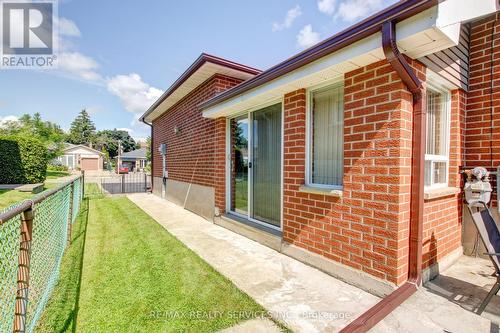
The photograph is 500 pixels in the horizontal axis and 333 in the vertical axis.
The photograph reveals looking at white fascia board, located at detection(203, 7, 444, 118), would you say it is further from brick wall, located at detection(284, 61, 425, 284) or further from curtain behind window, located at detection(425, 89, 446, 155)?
curtain behind window, located at detection(425, 89, 446, 155)

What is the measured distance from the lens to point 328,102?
3664mm

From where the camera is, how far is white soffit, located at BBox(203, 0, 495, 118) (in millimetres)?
2156

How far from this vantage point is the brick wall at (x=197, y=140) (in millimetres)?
6309

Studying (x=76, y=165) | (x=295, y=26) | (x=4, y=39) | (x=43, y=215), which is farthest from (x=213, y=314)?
(x=76, y=165)

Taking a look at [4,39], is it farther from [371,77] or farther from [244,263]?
[371,77]

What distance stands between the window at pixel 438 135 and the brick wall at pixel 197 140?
4289 millimetres

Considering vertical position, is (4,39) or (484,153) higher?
(4,39)

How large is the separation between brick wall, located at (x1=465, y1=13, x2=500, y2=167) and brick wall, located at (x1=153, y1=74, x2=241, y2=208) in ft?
15.9

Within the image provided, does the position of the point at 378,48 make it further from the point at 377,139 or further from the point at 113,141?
the point at 113,141

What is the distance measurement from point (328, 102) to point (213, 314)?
3.21 m

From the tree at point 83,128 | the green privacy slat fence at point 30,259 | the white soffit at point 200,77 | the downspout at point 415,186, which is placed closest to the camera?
the green privacy slat fence at point 30,259

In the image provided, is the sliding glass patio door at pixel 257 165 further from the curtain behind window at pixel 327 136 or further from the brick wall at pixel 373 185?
the brick wall at pixel 373 185

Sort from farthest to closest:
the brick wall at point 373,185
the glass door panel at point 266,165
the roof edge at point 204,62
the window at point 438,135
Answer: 1. the roof edge at point 204,62
2. the glass door panel at point 266,165
3. the window at point 438,135
4. the brick wall at point 373,185

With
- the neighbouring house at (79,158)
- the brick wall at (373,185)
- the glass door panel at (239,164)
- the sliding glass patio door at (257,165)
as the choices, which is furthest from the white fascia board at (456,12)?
the neighbouring house at (79,158)
